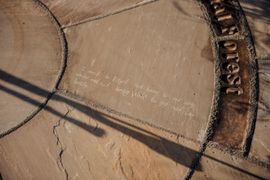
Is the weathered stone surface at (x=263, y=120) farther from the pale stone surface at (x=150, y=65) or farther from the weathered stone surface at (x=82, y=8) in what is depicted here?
the weathered stone surface at (x=82, y=8)

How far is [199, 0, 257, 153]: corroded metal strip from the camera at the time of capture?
17.5 ft

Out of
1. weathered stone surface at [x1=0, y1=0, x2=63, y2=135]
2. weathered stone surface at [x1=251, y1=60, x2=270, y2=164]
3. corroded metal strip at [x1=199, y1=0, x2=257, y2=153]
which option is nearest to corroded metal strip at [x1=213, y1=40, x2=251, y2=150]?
corroded metal strip at [x1=199, y1=0, x2=257, y2=153]

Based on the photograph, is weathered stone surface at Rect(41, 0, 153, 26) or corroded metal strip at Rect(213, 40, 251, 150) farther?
weathered stone surface at Rect(41, 0, 153, 26)

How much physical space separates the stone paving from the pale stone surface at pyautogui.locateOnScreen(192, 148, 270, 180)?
0.02 metres

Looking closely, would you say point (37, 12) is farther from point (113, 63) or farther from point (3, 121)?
point (3, 121)

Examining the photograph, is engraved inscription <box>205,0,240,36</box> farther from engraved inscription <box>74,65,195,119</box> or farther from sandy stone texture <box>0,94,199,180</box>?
sandy stone texture <box>0,94,199,180</box>

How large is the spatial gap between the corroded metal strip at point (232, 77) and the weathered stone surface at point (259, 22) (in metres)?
0.12

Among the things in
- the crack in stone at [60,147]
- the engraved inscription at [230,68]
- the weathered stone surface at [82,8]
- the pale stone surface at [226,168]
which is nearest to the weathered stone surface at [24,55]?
the weathered stone surface at [82,8]

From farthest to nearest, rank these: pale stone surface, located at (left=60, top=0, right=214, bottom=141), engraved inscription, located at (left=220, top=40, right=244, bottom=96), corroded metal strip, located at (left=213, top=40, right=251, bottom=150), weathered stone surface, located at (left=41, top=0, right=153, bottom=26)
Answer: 1. weathered stone surface, located at (left=41, top=0, right=153, bottom=26)
2. engraved inscription, located at (left=220, top=40, right=244, bottom=96)
3. pale stone surface, located at (left=60, top=0, right=214, bottom=141)
4. corroded metal strip, located at (left=213, top=40, right=251, bottom=150)

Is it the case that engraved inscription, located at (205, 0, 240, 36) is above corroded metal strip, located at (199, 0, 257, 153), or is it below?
above

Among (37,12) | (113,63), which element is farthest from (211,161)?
(37,12)

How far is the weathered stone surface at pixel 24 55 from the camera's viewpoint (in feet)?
18.4

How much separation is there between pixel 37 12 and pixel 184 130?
3.79 metres

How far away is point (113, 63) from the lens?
6.05m
